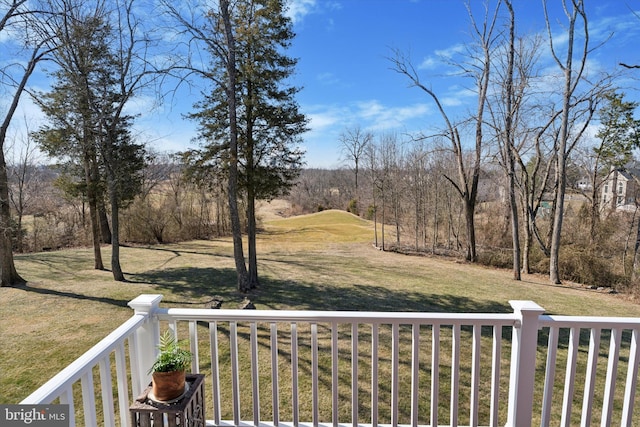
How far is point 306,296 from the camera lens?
6465 millimetres

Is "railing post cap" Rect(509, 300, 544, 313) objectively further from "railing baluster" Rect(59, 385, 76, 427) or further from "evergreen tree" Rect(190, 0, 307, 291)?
"evergreen tree" Rect(190, 0, 307, 291)

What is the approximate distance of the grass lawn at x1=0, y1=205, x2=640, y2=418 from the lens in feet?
13.7

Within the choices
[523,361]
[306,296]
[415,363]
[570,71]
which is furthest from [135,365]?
[570,71]

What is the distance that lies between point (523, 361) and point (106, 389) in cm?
213

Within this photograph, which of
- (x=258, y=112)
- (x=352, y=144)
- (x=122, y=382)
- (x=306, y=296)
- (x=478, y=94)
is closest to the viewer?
(x=122, y=382)

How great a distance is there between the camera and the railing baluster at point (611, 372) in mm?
1775

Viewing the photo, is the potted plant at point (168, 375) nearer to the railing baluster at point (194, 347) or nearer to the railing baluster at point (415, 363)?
the railing baluster at point (194, 347)

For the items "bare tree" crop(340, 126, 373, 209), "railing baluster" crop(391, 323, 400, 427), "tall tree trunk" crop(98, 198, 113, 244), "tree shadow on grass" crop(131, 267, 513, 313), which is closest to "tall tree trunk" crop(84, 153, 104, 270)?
"tree shadow on grass" crop(131, 267, 513, 313)

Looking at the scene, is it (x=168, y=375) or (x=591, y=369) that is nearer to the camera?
(x=168, y=375)

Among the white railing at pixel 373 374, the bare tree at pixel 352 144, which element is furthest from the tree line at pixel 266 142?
the bare tree at pixel 352 144

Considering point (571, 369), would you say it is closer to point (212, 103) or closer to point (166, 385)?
point (166, 385)

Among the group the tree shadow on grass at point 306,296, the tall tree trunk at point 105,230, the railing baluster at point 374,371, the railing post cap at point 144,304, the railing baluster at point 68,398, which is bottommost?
the tree shadow on grass at point 306,296

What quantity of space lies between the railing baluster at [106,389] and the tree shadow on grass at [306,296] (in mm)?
4158

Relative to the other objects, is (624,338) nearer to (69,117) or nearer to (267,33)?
(267,33)
